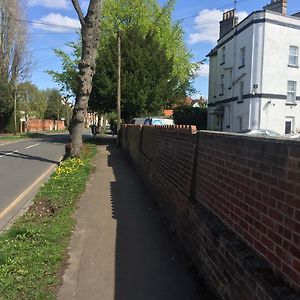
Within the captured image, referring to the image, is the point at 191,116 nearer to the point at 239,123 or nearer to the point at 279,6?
the point at 239,123

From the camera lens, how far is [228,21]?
4644 centimetres

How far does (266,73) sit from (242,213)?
31.7 m

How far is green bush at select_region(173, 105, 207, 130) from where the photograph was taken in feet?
161

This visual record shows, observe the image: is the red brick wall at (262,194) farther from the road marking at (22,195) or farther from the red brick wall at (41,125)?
the red brick wall at (41,125)

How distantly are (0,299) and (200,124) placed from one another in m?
45.9

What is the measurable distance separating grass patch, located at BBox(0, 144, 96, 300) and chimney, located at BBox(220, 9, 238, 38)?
127 feet

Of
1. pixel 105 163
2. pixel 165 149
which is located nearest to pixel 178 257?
pixel 165 149

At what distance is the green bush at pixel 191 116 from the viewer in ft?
161

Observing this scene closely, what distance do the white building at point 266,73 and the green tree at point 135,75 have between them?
571 centimetres

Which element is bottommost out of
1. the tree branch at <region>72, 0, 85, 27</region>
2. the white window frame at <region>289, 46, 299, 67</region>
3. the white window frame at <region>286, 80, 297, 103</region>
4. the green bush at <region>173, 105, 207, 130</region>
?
the green bush at <region>173, 105, 207, 130</region>

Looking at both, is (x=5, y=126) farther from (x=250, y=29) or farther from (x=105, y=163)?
(x=105, y=163)

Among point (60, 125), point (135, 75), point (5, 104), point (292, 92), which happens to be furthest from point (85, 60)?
point (60, 125)

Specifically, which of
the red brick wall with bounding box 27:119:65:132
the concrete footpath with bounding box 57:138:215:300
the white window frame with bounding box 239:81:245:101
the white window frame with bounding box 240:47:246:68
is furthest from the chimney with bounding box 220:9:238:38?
the concrete footpath with bounding box 57:138:215:300

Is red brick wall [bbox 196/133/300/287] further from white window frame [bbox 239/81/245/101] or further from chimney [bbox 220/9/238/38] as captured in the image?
chimney [bbox 220/9/238/38]
